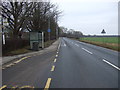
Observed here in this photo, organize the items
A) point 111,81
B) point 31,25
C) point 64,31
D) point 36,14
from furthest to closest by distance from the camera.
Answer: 1. point 64,31
2. point 31,25
3. point 36,14
4. point 111,81

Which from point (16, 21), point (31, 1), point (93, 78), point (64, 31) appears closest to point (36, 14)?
A: point (31, 1)

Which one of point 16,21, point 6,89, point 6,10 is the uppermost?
point 6,10

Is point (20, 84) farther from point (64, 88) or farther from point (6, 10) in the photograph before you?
point (6, 10)

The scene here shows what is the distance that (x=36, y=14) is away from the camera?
3086cm

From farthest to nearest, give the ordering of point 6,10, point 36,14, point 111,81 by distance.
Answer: point 36,14, point 6,10, point 111,81

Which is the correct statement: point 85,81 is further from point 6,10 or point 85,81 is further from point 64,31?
point 64,31

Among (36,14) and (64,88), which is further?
(36,14)

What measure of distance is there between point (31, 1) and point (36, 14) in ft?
10.3

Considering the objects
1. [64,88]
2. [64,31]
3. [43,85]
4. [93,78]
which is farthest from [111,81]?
[64,31]

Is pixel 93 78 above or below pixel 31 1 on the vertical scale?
below

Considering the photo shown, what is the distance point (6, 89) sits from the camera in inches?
221

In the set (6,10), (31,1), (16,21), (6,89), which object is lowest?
(6,89)

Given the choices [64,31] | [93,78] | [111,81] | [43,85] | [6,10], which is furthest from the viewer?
[64,31]

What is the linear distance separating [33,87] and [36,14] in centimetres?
2640
